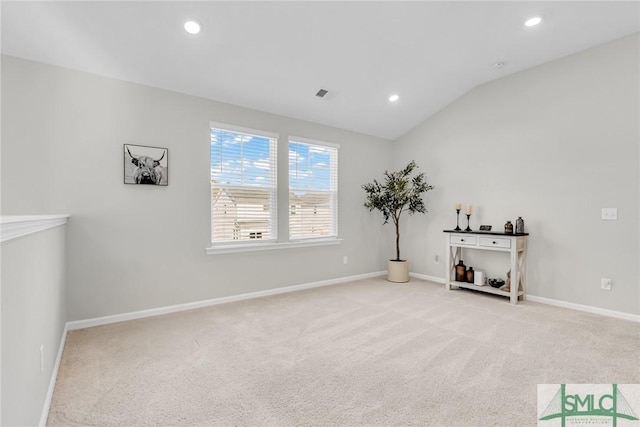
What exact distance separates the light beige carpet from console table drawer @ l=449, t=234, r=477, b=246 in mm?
964

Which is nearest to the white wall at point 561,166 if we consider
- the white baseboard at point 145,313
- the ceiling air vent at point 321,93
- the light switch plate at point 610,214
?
the light switch plate at point 610,214

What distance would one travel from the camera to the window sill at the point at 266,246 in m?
3.74

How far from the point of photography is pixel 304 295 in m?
4.16

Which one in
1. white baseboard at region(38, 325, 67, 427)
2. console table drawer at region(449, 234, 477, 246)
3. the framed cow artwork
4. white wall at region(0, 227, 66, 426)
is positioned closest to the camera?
white wall at region(0, 227, 66, 426)

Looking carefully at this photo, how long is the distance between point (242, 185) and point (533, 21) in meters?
3.56

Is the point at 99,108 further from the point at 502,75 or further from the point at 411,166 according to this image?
the point at 502,75

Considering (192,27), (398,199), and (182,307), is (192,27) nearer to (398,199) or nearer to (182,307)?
(182,307)

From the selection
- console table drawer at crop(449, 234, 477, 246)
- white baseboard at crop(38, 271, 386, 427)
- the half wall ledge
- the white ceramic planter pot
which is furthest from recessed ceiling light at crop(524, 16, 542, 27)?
the half wall ledge

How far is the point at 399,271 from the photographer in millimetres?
4938

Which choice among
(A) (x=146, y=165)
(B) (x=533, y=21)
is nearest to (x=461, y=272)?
(B) (x=533, y=21)

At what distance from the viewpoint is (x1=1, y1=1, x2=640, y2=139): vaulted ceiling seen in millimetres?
2561

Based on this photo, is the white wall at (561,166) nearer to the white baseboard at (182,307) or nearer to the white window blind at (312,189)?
the white window blind at (312,189)

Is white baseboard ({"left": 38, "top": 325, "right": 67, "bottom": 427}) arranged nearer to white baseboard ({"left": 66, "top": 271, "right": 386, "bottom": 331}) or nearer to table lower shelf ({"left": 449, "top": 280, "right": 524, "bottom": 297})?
white baseboard ({"left": 66, "top": 271, "right": 386, "bottom": 331})

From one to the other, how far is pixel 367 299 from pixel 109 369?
9.00 ft
